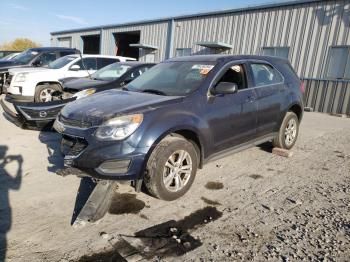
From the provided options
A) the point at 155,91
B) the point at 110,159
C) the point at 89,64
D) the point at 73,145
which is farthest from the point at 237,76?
the point at 89,64

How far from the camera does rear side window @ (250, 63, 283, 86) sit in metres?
5.03

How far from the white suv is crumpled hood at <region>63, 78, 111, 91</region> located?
1.78m

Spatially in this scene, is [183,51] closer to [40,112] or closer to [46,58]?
[46,58]

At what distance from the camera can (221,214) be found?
138 inches

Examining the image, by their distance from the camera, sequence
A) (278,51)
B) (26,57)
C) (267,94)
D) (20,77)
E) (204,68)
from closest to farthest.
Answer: (204,68), (267,94), (20,77), (26,57), (278,51)

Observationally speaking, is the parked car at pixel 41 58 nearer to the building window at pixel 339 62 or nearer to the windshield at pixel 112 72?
the windshield at pixel 112 72

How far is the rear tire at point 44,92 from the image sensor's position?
9344mm

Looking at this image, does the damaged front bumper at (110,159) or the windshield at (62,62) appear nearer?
the damaged front bumper at (110,159)

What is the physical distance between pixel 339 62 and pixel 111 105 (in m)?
11.9

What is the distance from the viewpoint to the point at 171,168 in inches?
147

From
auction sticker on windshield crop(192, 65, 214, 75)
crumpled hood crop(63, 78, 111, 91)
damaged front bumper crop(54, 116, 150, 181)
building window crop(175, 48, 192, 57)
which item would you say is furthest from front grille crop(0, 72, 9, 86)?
building window crop(175, 48, 192, 57)

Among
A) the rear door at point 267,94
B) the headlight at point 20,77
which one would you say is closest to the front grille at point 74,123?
the rear door at point 267,94

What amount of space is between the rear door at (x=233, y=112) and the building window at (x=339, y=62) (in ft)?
31.9

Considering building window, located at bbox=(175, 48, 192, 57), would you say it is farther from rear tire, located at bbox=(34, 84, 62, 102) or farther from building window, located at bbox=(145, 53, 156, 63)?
rear tire, located at bbox=(34, 84, 62, 102)
